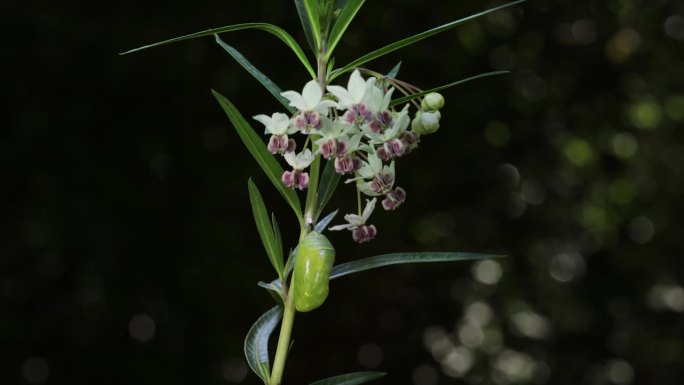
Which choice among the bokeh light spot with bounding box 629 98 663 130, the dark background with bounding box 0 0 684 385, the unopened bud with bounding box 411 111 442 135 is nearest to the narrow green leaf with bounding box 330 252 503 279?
the unopened bud with bounding box 411 111 442 135

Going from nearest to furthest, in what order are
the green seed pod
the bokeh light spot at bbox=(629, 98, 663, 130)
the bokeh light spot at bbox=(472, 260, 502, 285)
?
the green seed pod < the bokeh light spot at bbox=(472, 260, 502, 285) < the bokeh light spot at bbox=(629, 98, 663, 130)

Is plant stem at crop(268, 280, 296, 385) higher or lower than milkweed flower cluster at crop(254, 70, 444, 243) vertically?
lower

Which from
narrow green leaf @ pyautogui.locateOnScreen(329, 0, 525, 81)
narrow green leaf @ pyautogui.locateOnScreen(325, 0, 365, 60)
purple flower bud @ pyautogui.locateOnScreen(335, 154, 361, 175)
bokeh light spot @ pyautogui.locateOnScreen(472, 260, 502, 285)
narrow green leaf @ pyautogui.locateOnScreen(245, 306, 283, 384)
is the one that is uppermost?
narrow green leaf @ pyautogui.locateOnScreen(325, 0, 365, 60)

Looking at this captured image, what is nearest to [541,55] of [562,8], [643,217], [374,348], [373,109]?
[562,8]

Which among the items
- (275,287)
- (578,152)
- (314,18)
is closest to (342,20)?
(314,18)

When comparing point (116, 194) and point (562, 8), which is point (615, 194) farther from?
point (116, 194)

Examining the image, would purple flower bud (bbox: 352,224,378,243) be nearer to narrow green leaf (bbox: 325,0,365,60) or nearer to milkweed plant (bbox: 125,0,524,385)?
milkweed plant (bbox: 125,0,524,385)
